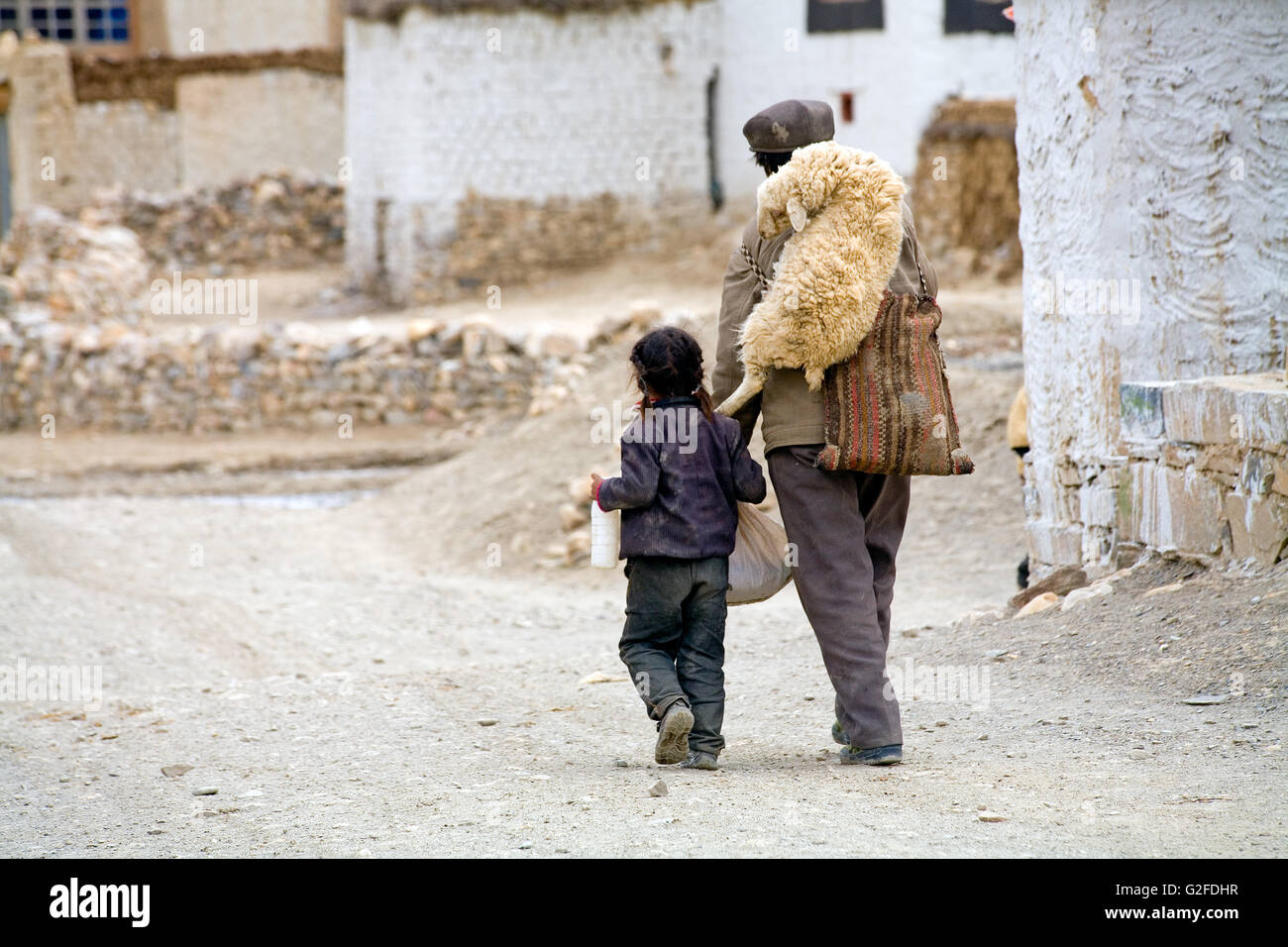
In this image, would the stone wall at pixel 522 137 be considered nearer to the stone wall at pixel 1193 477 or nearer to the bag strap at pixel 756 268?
the stone wall at pixel 1193 477

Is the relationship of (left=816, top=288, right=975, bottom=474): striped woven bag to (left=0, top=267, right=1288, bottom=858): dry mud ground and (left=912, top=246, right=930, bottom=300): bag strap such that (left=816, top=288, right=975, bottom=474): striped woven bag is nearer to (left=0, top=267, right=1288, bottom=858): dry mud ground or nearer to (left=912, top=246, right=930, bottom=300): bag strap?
(left=912, top=246, right=930, bottom=300): bag strap

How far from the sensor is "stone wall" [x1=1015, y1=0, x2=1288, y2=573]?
503 centimetres

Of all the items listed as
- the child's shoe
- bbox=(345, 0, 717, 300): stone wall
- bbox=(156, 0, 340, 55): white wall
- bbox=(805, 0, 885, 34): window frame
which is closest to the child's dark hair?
the child's shoe

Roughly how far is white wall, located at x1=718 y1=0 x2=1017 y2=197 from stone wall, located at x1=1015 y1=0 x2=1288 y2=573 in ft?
38.1

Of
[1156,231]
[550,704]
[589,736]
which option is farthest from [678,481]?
[1156,231]

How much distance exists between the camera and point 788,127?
356 centimetres

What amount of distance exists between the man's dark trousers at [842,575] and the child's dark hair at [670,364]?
0.29m

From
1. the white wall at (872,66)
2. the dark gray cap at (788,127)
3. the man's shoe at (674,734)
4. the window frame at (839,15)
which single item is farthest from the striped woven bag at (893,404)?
the window frame at (839,15)

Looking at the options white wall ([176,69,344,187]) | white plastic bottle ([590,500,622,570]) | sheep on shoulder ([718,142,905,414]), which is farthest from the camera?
white wall ([176,69,344,187])

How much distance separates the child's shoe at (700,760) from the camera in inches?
144

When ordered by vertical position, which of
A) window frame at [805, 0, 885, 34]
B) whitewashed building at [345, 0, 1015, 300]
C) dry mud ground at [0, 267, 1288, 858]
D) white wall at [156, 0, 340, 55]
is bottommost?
dry mud ground at [0, 267, 1288, 858]

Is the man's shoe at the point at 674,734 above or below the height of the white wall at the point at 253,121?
below

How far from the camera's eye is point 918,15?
16781mm

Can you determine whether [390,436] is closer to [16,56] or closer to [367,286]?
[367,286]
